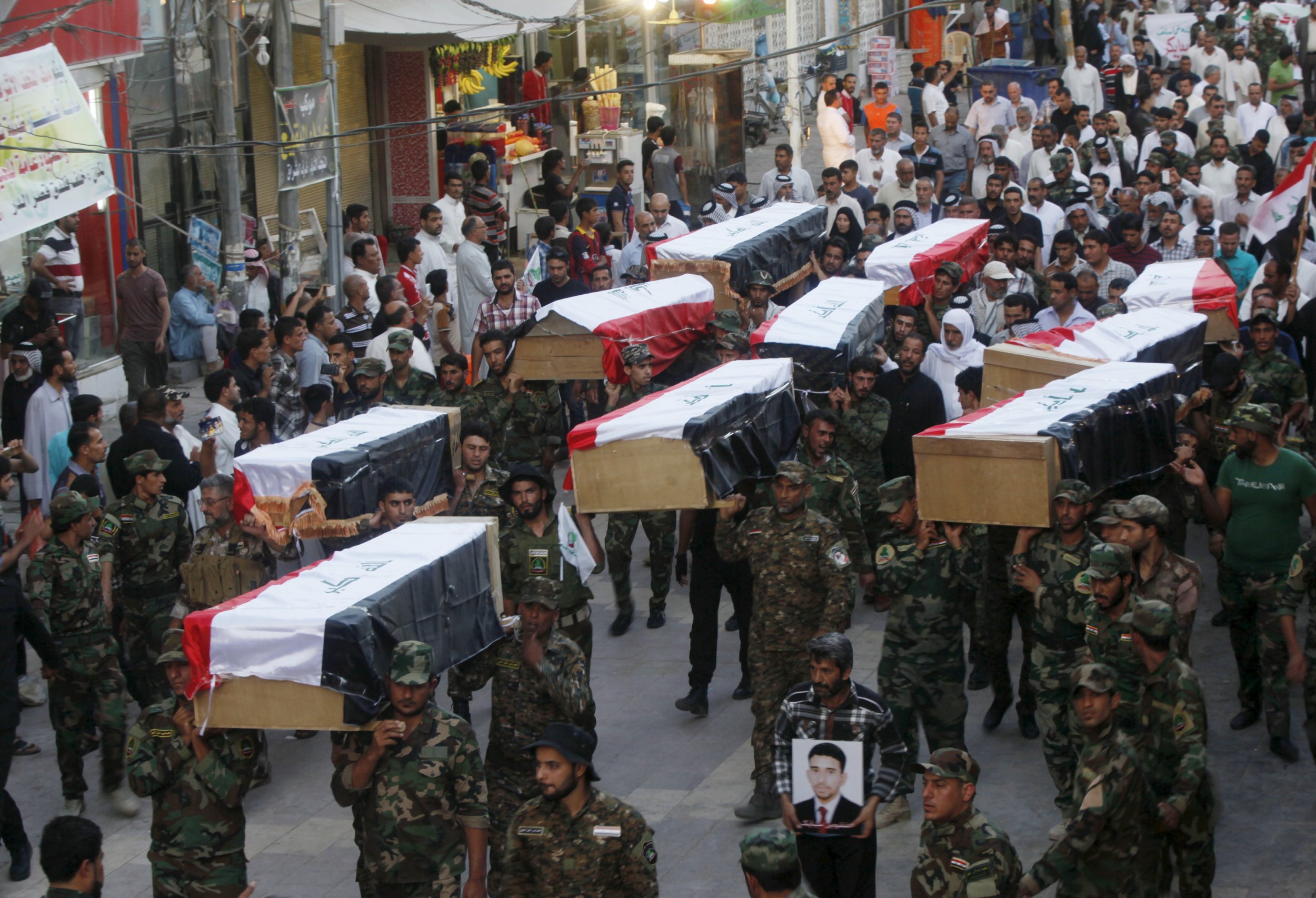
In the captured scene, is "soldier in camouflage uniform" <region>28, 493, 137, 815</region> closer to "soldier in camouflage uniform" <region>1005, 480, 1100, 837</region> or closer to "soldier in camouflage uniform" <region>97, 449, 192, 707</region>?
"soldier in camouflage uniform" <region>97, 449, 192, 707</region>

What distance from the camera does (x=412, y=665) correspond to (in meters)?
5.84

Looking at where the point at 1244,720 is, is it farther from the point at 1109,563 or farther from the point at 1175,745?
the point at 1175,745

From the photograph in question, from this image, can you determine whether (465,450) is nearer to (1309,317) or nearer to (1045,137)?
(1309,317)

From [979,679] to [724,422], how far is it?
2238mm

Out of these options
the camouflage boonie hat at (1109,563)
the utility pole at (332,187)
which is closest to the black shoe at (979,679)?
the camouflage boonie hat at (1109,563)

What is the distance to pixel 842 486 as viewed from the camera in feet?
28.7

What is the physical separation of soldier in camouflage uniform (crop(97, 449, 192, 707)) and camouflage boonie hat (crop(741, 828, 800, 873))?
4.52 meters

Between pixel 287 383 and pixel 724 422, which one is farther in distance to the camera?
pixel 287 383

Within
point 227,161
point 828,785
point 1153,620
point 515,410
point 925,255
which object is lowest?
point 828,785

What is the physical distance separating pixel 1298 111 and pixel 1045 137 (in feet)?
19.6

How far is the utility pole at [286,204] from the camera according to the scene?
44.5ft

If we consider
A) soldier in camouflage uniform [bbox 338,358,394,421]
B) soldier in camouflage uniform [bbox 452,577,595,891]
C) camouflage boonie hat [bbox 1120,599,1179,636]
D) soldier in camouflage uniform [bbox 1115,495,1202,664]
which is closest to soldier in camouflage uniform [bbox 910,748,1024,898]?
camouflage boonie hat [bbox 1120,599,1179,636]

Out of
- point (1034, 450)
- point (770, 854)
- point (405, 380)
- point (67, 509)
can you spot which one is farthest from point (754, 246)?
point (770, 854)

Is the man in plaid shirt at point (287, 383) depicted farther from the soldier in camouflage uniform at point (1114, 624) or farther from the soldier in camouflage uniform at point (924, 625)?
the soldier in camouflage uniform at point (1114, 624)
